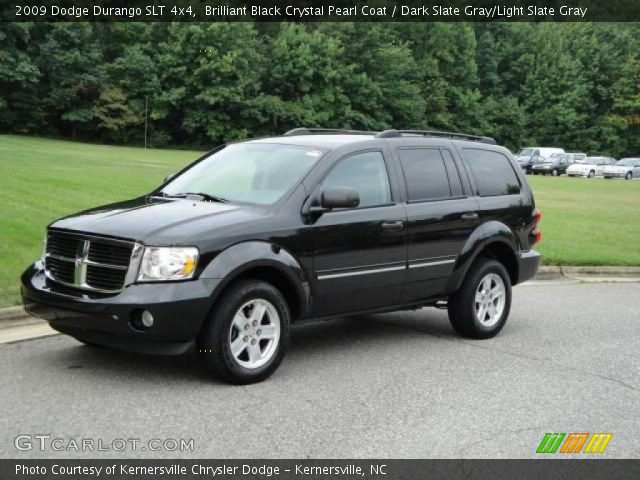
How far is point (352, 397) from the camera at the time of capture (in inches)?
243

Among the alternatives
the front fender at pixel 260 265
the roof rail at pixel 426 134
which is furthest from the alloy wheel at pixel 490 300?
the front fender at pixel 260 265

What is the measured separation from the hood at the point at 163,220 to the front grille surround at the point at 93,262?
7 cm

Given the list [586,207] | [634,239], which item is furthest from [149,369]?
[586,207]

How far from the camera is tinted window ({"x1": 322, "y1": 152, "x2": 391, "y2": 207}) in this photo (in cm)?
729

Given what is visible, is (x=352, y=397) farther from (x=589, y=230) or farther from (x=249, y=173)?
(x=589, y=230)

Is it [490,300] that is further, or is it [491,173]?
[491,173]

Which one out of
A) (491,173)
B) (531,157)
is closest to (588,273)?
(491,173)

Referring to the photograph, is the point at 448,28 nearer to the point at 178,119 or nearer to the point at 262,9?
the point at 262,9

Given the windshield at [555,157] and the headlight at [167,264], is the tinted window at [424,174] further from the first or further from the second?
the windshield at [555,157]

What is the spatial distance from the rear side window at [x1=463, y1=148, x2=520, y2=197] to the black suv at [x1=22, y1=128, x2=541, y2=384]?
2 cm

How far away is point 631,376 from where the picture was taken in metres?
7.12

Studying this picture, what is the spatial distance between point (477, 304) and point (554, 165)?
52.7 m

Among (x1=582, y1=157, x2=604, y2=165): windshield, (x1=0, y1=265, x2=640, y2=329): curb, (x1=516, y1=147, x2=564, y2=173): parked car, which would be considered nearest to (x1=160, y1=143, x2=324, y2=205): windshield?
(x1=0, y1=265, x2=640, y2=329): curb

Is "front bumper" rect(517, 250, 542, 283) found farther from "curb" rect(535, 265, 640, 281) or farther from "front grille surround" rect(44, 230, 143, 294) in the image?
"front grille surround" rect(44, 230, 143, 294)
